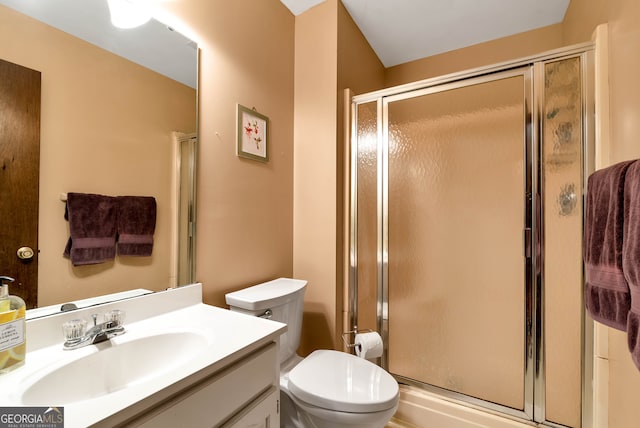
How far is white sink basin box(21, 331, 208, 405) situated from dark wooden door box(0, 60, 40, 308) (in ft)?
0.82

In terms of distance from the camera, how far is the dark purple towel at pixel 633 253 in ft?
2.15

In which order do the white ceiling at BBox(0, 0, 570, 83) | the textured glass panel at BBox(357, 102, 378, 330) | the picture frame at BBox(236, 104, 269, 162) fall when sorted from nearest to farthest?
the white ceiling at BBox(0, 0, 570, 83)
the picture frame at BBox(236, 104, 269, 162)
the textured glass panel at BBox(357, 102, 378, 330)

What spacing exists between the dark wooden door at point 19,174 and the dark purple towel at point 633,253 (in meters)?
1.57

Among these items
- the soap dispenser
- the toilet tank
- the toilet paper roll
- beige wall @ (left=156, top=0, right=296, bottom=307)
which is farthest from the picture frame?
the toilet paper roll

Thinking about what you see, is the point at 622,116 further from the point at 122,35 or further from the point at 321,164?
the point at 122,35

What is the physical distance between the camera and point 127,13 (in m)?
1.00

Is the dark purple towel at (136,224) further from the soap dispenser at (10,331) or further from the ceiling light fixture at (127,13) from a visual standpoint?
the ceiling light fixture at (127,13)

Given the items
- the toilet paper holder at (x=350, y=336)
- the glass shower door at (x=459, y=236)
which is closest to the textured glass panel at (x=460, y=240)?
the glass shower door at (x=459, y=236)

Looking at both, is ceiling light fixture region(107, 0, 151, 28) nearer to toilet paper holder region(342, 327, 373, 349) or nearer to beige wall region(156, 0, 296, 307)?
beige wall region(156, 0, 296, 307)

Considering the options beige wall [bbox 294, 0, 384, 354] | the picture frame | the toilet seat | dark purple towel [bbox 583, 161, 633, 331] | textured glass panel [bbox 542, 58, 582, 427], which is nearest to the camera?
dark purple towel [bbox 583, 161, 633, 331]

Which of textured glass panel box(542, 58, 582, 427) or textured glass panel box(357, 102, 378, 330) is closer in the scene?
textured glass panel box(542, 58, 582, 427)

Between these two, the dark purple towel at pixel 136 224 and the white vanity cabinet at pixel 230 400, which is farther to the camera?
the dark purple towel at pixel 136 224

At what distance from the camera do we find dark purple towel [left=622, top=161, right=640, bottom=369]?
2.15 ft

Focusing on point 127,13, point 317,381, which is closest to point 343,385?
point 317,381
